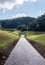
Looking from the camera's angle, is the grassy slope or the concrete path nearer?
the concrete path

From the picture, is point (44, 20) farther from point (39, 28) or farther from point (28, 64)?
point (28, 64)

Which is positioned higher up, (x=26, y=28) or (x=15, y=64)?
(x=15, y=64)

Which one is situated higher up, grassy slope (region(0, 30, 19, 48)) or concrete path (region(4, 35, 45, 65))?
concrete path (region(4, 35, 45, 65))

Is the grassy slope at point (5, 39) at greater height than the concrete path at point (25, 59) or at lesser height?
lesser

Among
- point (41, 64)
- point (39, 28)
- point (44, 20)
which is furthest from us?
point (44, 20)

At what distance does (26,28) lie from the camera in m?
185

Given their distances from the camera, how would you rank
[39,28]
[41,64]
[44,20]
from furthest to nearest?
[44,20]
[39,28]
[41,64]

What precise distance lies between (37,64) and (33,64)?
1.30 feet

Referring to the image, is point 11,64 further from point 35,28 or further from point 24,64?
point 35,28

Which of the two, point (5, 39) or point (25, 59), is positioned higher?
point (25, 59)

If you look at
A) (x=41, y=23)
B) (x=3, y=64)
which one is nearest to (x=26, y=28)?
(x=41, y=23)

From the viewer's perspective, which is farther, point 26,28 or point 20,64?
point 26,28

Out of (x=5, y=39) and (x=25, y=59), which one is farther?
(x=5, y=39)

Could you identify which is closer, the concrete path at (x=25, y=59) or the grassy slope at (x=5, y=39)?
the concrete path at (x=25, y=59)
